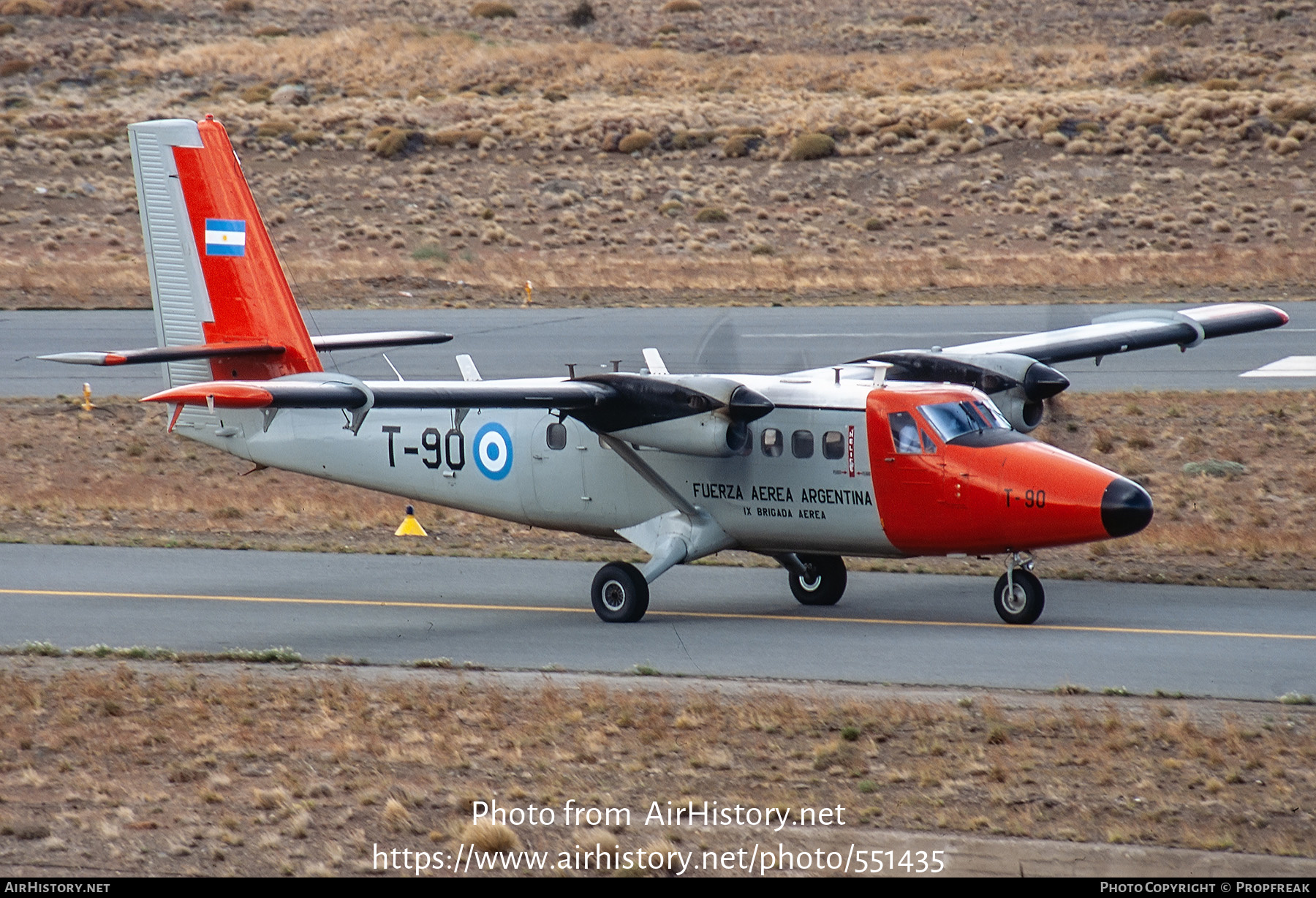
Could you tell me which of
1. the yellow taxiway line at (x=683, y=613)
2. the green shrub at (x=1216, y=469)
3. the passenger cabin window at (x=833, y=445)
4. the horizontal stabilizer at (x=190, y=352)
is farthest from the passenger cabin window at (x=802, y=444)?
the green shrub at (x=1216, y=469)

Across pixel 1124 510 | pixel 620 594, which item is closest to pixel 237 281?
pixel 620 594

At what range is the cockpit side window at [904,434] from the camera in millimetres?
16469

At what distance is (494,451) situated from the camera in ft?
61.4

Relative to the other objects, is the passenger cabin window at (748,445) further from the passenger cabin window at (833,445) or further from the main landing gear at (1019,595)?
the main landing gear at (1019,595)

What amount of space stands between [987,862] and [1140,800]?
192 cm

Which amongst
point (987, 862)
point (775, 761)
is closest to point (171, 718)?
point (775, 761)

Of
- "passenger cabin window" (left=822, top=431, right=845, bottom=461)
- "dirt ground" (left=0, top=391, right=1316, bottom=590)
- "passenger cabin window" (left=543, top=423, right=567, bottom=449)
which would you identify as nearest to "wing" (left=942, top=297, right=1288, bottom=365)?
"dirt ground" (left=0, top=391, right=1316, bottom=590)

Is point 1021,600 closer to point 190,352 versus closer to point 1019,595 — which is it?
point 1019,595

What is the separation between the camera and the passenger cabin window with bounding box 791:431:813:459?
1705 cm

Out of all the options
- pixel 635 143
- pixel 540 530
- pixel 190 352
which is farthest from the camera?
pixel 635 143

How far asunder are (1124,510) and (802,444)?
3.74 metres

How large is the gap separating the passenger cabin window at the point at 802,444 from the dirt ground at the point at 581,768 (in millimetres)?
3631
